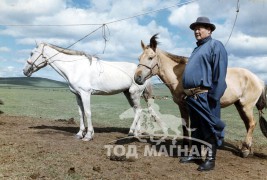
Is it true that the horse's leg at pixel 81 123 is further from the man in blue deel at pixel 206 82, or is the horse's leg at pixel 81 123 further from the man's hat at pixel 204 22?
the man's hat at pixel 204 22

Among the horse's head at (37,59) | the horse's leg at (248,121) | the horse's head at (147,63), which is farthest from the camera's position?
the horse's head at (37,59)

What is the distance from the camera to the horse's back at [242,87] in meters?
8.60

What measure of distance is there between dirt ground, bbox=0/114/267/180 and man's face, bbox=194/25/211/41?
2.66 m

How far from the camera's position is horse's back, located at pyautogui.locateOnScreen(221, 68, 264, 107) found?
339 inches

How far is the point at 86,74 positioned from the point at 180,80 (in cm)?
313

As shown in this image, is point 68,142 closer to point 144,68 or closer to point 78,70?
point 78,70

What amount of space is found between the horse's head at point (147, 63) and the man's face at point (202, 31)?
1.17m

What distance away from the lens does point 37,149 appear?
27.5 ft

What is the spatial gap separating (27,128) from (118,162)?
5.34 metres

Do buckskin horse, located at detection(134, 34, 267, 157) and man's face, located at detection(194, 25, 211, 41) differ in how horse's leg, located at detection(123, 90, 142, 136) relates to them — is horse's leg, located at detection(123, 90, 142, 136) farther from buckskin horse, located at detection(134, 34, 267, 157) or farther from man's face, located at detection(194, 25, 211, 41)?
man's face, located at detection(194, 25, 211, 41)

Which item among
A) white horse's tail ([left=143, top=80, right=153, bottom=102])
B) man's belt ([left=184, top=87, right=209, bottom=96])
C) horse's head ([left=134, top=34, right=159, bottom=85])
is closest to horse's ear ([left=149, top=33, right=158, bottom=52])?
horse's head ([left=134, top=34, right=159, bottom=85])

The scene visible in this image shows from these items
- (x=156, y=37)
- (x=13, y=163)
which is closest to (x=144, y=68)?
(x=156, y=37)

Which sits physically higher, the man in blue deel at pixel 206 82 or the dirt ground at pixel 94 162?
the man in blue deel at pixel 206 82

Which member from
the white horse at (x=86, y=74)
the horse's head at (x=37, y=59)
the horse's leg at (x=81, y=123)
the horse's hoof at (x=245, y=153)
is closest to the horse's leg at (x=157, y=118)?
the white horse at (x=86, y=74)
